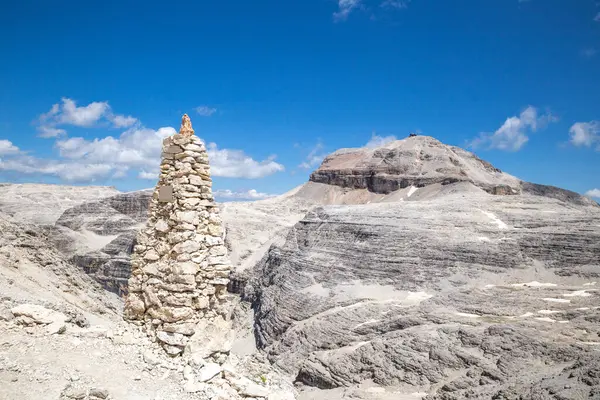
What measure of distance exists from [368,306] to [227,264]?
59.4 feet

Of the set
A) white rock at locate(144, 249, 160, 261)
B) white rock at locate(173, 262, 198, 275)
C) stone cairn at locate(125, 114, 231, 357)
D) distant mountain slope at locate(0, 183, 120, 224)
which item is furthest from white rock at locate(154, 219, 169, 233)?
distant mountain slope at locate(0, 183, 120, 224)

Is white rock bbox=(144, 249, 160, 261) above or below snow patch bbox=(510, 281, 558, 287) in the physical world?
above

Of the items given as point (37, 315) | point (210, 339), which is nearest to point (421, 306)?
point (210, 339)

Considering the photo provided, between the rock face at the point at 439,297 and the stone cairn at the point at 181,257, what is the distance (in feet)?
30.2

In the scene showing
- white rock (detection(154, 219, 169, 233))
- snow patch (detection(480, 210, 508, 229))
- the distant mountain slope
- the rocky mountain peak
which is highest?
the rocky mountain peak

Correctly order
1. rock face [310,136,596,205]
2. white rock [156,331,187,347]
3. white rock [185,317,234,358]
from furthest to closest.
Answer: rock face [310,136,596,205] → white rock [185,317,234,358] → white rock [156,331,187,347]

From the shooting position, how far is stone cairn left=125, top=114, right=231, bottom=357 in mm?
5668

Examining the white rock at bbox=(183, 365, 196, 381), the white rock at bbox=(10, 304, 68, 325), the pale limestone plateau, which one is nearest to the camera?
the white rock at bbox=(183, 365, 196, 381)

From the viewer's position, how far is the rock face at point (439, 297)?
15263 mm

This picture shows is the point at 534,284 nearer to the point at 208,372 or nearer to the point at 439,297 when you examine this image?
the point at 439,297

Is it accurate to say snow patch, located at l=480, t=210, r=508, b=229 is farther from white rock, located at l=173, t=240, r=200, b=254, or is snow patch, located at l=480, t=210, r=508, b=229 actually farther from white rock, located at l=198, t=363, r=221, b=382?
white rock, located at l=198, t=363, r=221, b=382

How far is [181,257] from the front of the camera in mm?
5711

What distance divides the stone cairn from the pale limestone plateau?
278 mm

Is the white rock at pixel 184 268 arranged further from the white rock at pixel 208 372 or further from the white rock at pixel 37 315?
the white rock at pixel 37 315
